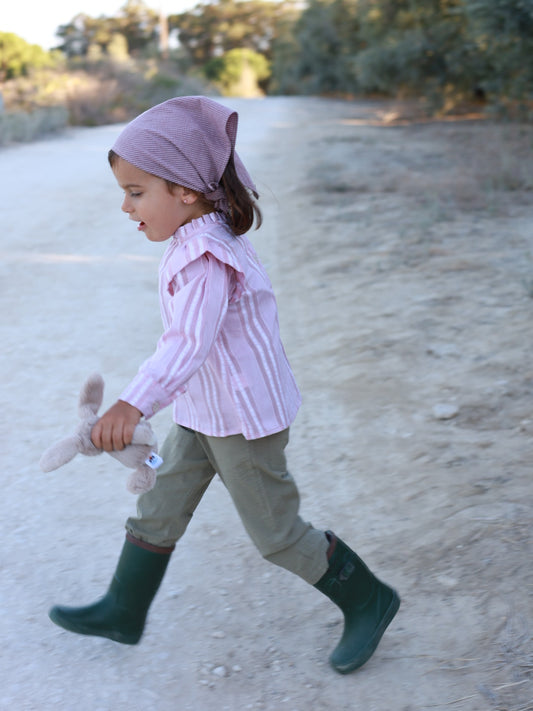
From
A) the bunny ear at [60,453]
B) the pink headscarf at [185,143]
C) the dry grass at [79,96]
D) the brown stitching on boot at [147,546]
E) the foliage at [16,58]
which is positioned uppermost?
the pink headscarf at [185,143]

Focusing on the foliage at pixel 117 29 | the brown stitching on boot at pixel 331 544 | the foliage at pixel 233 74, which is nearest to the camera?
the brown stitching on boot at pixel 331 544

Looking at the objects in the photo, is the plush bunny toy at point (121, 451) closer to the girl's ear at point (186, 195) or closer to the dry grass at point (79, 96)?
the girl's ear at point (186, 195)

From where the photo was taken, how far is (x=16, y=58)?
2086 cm

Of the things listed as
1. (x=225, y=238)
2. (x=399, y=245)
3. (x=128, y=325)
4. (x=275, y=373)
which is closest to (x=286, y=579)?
(x=275, y=373)

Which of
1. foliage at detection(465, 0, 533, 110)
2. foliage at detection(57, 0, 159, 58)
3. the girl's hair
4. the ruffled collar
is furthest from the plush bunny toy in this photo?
foliage at detection(57, 0, 159, 58)

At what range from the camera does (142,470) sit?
1.78 metres

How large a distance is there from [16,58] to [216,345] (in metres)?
21.3

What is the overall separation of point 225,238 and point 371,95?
94.4 ft

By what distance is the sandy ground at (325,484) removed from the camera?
7.15ft

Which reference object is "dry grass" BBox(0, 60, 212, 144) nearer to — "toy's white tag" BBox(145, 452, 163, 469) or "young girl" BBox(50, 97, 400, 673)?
"young girl" BBox(50, 97, 400, 673)

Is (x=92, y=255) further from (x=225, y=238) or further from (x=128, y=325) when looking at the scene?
(x=225, y=238)

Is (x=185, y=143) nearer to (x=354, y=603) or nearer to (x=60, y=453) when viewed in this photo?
(x=60, y=453)

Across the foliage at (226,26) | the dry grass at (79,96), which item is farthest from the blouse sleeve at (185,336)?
the foliage at (226,26)

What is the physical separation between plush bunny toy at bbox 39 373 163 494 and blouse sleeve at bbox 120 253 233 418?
57 mm
